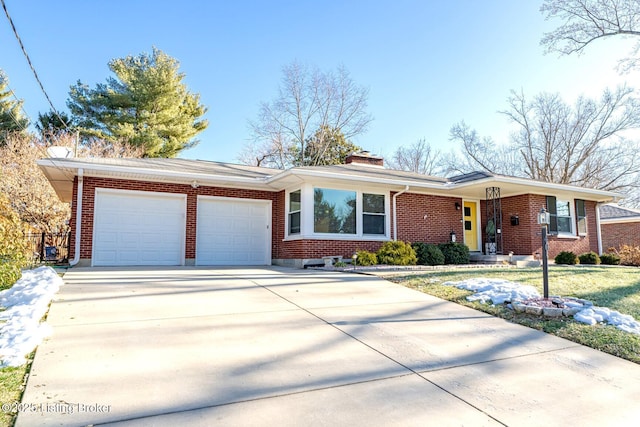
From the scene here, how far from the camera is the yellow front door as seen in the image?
13.9m

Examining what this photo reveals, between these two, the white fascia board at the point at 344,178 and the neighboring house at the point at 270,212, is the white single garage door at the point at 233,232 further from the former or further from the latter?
the white fascia board at the point at 344,178

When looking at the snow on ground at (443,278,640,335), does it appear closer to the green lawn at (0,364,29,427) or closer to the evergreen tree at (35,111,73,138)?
the green lawn at (0,364,29,427)

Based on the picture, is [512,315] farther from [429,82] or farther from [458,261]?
[429,82]

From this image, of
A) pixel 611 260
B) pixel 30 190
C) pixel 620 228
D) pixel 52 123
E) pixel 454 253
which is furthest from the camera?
pixel 52 123

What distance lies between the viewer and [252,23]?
43.9 ft

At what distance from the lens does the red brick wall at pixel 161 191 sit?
1002cm

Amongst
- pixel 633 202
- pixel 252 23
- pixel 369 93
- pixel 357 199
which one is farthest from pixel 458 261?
pixel 633 202

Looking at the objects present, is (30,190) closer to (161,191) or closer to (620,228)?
(161,191)

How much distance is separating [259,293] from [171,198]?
6.36 m

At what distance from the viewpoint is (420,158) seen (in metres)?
32.2

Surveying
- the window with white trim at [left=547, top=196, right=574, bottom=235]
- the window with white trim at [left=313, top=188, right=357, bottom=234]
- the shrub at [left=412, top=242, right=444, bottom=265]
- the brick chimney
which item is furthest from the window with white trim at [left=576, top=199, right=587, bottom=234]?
the window with white trim at [left=313, top=188, right=357, bottom=234]

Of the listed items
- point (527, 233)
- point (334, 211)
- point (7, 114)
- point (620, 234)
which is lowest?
point (527, 233)

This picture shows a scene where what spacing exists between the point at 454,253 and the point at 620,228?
552 inches

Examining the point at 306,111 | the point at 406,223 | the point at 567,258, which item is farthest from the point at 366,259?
the point at 306,111
